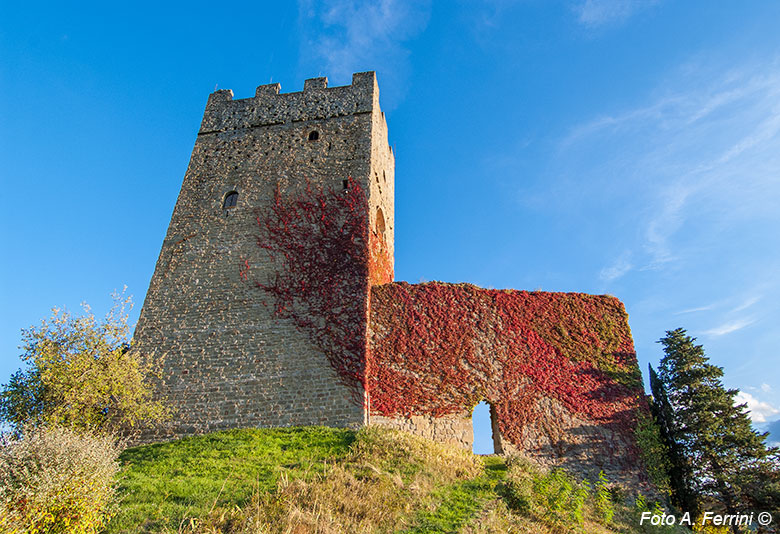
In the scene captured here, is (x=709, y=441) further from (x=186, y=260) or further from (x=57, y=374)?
(x=57, y=374)

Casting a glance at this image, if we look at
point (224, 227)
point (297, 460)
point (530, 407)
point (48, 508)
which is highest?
point (224, 227)

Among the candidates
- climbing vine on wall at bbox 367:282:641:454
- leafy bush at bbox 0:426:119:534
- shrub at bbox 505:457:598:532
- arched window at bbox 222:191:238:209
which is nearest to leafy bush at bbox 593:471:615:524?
shrub at bbox 505:457:598:532

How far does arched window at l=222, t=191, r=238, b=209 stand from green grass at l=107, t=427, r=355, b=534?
298 inches

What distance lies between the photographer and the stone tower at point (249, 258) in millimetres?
13375

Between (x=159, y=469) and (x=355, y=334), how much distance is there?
18.4 feet

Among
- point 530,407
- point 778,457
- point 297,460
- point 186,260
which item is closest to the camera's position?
point 297,460

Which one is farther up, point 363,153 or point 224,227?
point 363,153

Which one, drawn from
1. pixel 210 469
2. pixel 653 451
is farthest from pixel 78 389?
pixel 653 451

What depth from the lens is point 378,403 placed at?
1347 cm

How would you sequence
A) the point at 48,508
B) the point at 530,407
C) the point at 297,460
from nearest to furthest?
the point at 48,508, the point at 297,460, the point at 530,407

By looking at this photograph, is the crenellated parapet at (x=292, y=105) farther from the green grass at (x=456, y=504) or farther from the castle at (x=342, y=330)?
the green grass at (x=456, y=504)

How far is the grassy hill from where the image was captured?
8148 millimetres

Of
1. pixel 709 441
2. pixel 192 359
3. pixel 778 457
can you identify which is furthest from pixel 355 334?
pixel 778 457

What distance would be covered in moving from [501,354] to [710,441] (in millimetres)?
5788
